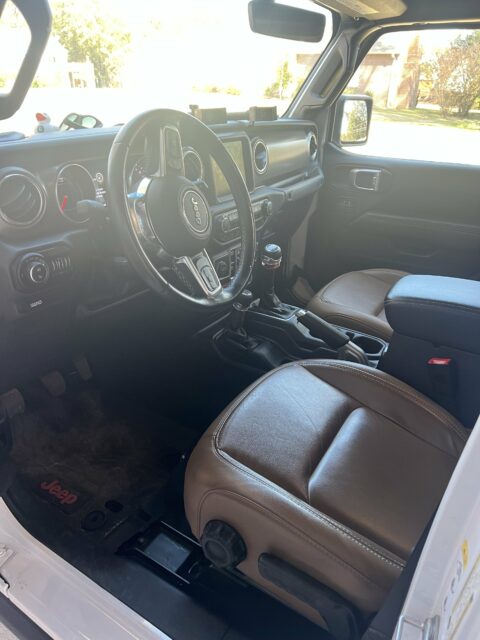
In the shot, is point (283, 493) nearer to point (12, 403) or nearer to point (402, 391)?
point (402, 391)

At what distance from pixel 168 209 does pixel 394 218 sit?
61.4 inches

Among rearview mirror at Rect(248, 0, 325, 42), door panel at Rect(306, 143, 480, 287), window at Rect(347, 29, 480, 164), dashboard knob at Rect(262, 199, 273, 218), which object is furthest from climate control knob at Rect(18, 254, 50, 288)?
window at Rect(347, 29, 480, 164)

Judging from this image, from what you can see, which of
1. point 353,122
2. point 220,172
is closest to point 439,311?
point 220,172

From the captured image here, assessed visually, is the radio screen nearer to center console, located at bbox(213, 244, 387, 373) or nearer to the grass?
center console, located at bbox(213, 244, 387, 373)

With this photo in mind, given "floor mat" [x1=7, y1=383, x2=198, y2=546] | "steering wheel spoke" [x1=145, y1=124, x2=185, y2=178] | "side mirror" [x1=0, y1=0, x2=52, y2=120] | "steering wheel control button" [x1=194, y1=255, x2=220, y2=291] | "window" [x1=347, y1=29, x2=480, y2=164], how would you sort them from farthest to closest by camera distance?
"window" [x1=347, y1=29, x2=480, y2=164] < "floor mat" [x1=7, y1=383, x2=198, y2=546] < "steering wheel control button" [x1=194, y1=255, x2=220, y2=291] < "steering wheel spoke" [x1=145, y1=124, x2=185, y2=178] < "side mirror" [x1=0, y1=0, x2=52, y2=120]

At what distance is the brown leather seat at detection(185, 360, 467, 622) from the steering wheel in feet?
1.05

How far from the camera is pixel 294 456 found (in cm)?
103

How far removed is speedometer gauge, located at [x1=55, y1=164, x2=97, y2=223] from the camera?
1.22 m

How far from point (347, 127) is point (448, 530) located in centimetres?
240

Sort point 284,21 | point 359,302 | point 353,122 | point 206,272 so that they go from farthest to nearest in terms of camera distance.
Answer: point 353,122
point 359,302
point 284,21
point 206,272

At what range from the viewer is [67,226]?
4.11 feet

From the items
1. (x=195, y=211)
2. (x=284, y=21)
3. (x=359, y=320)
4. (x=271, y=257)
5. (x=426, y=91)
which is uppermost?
(x=284, y=21)

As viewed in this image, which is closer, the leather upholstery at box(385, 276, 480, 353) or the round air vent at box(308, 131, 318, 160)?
the leather upholstery at box(385, 276, 480, 353)

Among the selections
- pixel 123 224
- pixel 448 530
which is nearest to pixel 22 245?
pixel 123 224
